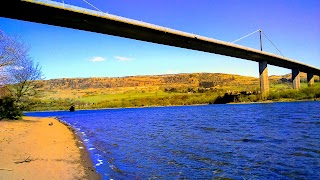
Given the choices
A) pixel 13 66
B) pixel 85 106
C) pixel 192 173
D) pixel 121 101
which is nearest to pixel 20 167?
pixel 192 173

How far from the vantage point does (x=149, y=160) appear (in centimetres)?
1021

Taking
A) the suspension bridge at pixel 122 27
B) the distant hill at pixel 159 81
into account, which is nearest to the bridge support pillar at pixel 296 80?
the suspension bridge at pixel 122 27

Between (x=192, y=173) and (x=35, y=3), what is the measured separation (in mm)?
29187

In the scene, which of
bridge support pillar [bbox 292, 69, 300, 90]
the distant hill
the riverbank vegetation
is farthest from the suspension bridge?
the distant hill

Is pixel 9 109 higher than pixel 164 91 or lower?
lower

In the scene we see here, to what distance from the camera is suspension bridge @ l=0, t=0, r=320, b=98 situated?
32.9 meters

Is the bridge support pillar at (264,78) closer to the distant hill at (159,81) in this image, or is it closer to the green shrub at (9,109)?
the green shrub at (9,109)

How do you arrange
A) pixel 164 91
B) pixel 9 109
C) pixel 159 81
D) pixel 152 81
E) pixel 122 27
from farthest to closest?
1. pixel 152 81
2. pixel 159 81
3. pixel 164 91
4. pixel 122 27
5. pixel 9 109

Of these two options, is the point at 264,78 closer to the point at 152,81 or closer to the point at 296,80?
the point at 296,80

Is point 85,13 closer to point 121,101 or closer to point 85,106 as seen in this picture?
point 121,101

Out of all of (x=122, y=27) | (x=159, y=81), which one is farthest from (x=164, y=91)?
(x=122, y=27)

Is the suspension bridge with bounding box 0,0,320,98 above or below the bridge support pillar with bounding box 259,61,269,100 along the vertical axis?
above

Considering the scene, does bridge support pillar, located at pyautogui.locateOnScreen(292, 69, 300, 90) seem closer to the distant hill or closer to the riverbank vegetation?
the riverbank vegetation

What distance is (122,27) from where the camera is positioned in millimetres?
41031
